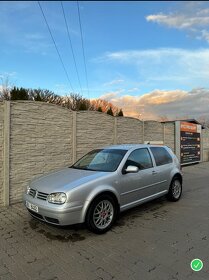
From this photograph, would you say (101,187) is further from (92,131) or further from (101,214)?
(92,131)

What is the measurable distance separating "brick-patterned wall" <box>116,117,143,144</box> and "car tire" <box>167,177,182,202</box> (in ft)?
Result: 13.7

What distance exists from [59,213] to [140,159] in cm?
250

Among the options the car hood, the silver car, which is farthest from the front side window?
the car hood

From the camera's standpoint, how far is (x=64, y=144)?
8883 mm

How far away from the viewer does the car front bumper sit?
458 cm

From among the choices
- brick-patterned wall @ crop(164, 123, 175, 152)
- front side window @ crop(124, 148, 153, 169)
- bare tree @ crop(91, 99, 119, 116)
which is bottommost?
front side window @ crop(124, 148, 153, 169)

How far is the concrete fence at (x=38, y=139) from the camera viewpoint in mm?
7266

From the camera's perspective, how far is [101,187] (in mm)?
5082

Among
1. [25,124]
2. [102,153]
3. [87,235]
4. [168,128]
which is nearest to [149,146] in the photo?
[102,153]

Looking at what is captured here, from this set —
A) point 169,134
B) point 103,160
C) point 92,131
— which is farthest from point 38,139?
point 169,134

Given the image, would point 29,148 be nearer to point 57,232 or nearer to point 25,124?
point 25,124

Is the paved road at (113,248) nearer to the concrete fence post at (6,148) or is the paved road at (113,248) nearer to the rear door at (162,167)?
the rear door at (162,167)

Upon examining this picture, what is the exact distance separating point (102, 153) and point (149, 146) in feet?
4.10

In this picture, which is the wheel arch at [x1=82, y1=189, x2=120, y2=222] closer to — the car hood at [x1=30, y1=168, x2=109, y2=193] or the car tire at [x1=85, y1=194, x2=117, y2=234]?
the car tire at [x1=85, y1=194, x2=117, y2=234]
